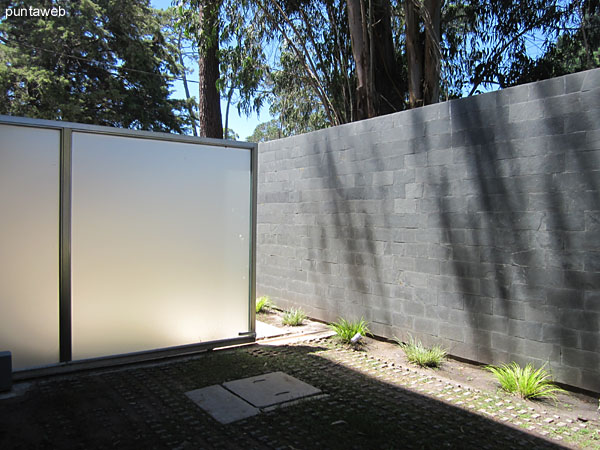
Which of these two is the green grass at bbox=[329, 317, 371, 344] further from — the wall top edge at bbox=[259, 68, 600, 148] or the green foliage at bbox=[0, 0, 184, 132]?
the green foliage at bbox=[0, 0, 184, 132]

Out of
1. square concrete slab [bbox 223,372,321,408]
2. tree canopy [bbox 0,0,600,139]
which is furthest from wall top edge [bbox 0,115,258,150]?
tree canopy [bbox 0,0,600,139]

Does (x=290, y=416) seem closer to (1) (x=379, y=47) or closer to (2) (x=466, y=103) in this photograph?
(2) (x=466, y=103)

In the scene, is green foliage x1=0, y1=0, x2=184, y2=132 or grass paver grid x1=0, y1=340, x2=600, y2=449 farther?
green foliage x1=0, y1=0, x2=184, y2=132

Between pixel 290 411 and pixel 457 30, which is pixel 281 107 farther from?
pixel 290 411

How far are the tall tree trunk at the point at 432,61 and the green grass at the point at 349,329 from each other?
13.8 ft

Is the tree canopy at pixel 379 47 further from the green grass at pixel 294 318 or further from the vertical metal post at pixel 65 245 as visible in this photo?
the vertical metal post at pixel 65 245

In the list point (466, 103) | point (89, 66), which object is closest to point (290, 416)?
point (466, 103)

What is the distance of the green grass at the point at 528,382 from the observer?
3.63m

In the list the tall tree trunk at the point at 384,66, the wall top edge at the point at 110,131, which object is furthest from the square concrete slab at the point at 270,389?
the tall tree trunk at the point at 384,66

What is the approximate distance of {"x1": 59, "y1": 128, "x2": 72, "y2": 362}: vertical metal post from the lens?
4.09m

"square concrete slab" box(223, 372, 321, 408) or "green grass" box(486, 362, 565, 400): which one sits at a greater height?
"green grass" box(486, 362, 565, 400)

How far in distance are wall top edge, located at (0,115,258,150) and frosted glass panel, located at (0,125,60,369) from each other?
0.06 meters

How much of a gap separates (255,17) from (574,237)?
25.6ft

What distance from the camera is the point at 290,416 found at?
A: 331cm
